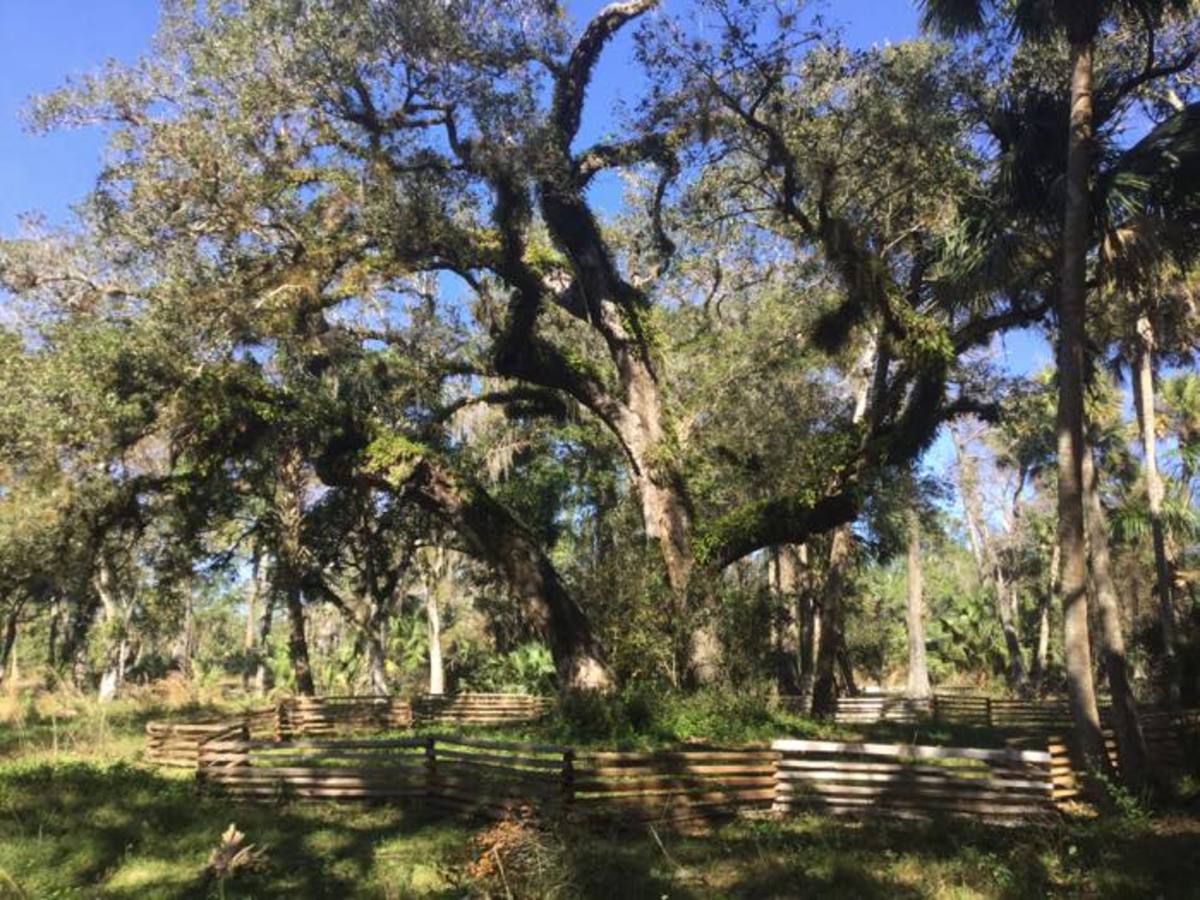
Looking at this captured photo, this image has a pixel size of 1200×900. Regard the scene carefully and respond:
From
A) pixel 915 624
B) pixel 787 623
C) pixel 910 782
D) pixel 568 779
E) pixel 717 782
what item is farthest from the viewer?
pixel 915 624

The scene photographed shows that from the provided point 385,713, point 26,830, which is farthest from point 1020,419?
point 26,830

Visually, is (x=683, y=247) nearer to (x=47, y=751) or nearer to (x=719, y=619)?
(x=719, y=619)

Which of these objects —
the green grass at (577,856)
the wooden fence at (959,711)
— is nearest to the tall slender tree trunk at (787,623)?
the wooden fence at (959,711)

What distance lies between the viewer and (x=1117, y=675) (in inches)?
441

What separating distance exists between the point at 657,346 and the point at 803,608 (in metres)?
13.6

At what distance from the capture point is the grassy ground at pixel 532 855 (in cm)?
738

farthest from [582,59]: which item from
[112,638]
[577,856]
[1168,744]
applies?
[112,638]

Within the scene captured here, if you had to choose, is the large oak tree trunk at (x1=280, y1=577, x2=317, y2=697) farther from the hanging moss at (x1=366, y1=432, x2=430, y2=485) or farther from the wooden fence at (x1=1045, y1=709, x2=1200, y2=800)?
the wooden fence at (x1=1045, y1=709, x2=1200, y2=800)

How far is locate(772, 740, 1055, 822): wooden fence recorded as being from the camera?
9.53 m

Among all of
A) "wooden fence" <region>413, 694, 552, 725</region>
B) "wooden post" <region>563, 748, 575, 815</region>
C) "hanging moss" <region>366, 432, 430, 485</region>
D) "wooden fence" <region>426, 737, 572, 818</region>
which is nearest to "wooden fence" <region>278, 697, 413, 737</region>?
"wooden fence" <region>413, 694, 552, 725</region>

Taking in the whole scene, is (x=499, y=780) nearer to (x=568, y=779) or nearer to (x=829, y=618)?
(x=568, y=779)

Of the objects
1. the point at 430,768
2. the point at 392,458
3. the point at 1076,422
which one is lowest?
the point at 430,768

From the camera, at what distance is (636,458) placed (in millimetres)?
18125

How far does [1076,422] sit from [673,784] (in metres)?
6.19
